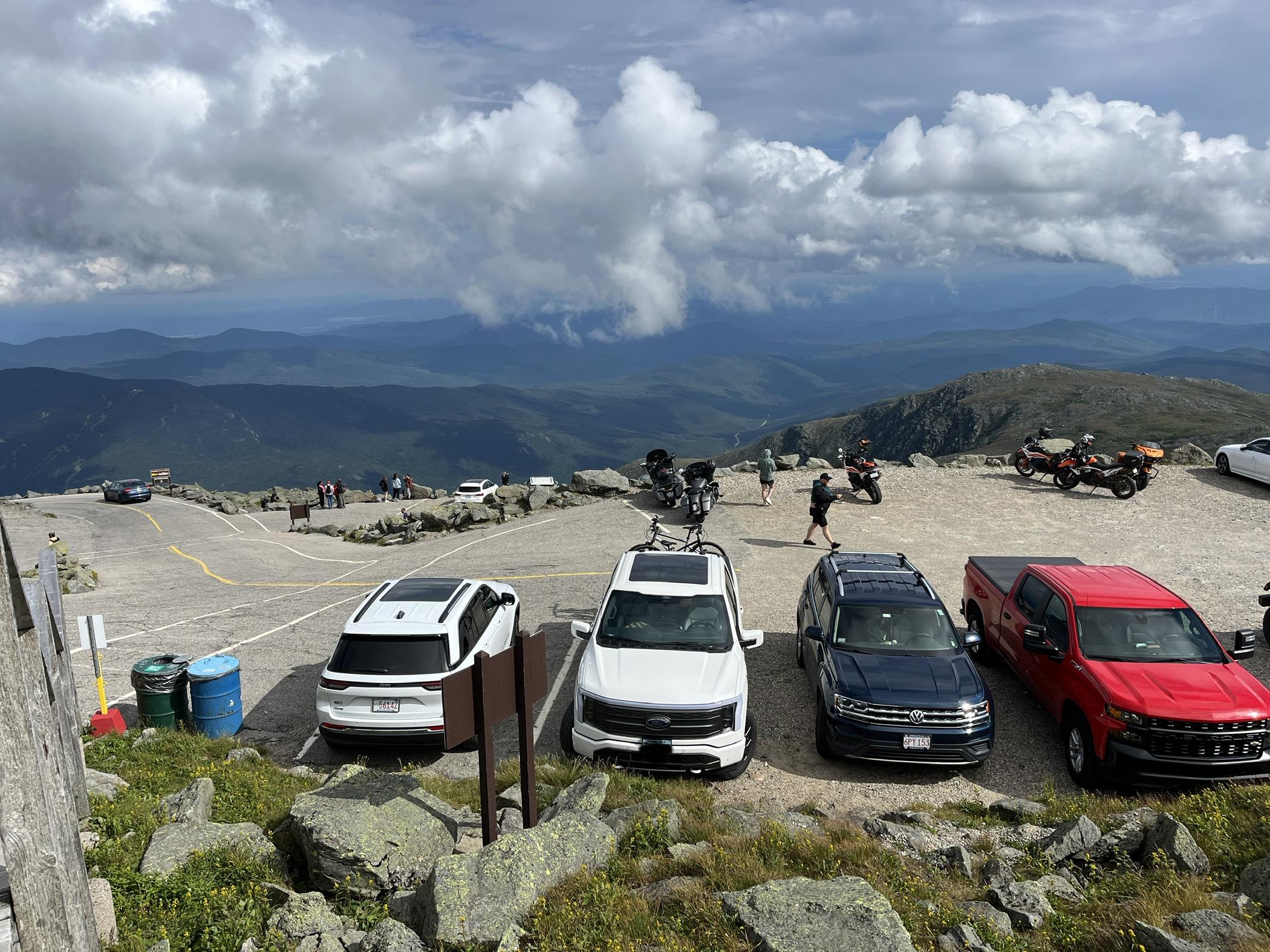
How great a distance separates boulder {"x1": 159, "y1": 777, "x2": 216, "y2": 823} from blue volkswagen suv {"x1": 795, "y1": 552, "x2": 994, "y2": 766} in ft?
20.2

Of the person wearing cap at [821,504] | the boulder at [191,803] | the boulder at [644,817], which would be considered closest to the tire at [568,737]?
the boulder at [644,817]

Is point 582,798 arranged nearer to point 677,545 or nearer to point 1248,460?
point 677,545

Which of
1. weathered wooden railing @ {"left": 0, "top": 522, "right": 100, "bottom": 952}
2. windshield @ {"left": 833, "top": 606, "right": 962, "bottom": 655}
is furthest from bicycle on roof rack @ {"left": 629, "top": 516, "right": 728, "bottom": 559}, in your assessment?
weathered wooden railing @ {"left": 0, "top": 522, "right": 100, "bottom": 952}

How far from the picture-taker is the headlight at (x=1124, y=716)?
8.12 meters

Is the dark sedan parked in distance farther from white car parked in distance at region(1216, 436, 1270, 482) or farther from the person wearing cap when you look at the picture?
white car parked in distance at region(1216, 436, 1270, 482)

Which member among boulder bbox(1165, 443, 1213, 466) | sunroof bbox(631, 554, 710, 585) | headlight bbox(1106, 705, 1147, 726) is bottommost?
boulder bbox(1165, 443, 1213, 466)

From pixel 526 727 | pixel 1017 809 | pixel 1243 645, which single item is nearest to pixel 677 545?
pixel 1243 645

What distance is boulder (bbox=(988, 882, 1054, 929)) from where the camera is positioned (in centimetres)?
524

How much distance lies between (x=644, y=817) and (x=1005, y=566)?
829 cm

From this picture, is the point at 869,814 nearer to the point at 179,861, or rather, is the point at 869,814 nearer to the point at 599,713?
the point at 599,713

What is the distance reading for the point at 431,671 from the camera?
9.25 m

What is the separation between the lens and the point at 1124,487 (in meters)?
22.9

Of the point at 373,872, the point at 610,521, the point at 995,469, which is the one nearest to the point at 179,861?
the point at 373,872

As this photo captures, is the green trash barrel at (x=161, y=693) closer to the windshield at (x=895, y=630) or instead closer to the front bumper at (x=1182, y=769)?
the windshield at (x=895, y=630)
